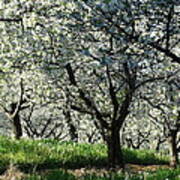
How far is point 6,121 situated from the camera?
146 feet

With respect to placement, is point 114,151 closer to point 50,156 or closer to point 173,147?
point 50,156

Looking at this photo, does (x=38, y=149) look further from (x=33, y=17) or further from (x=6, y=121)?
(x=6, y=121)

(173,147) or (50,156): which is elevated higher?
(50,156)

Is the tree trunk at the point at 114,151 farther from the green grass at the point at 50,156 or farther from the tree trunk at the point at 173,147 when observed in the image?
the tree trunk at the point at 173,147

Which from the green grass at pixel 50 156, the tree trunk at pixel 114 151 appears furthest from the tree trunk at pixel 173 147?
the tree trunk at pixel 114 151

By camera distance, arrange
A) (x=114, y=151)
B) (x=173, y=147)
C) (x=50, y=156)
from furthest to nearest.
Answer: (x=173, y=147) < (x=114, y=151) < (x=50, y=156)

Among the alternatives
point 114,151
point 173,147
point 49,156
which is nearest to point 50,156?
point 49,156

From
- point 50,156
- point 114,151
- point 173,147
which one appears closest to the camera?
point 50,156

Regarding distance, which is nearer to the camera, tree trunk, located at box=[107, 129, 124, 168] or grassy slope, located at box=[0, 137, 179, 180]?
grassy slope, located at box=[0, 137, 179, 180]

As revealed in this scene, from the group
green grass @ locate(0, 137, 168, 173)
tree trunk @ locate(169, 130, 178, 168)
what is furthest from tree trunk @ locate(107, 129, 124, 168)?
tree trunk @ locate(169, 130, 178, 168)

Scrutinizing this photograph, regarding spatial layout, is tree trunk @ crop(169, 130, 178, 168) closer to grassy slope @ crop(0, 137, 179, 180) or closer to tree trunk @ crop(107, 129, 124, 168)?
grassy slope @ crop(0, 137, 179, 180)

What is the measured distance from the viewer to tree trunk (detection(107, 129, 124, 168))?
1172 cm

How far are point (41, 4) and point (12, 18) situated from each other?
186 centimetres

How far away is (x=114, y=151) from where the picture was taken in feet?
38.7
